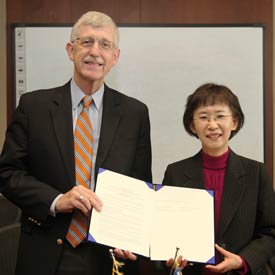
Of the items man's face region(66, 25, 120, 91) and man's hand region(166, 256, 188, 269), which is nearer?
man's hand region(166, 256, 188, 269)

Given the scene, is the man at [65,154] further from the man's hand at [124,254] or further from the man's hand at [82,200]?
the man's hand at [124,254]

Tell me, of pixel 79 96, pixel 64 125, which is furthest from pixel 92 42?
pixel 64 125

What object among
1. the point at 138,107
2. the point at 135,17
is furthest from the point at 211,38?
the point at 138,107

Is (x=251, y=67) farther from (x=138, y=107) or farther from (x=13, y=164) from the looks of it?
(x=13, y=164)

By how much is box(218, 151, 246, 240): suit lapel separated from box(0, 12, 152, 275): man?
0.39 m

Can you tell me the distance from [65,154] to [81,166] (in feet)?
0.26

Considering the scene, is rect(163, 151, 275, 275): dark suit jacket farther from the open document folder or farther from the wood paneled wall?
the wood paneled wall

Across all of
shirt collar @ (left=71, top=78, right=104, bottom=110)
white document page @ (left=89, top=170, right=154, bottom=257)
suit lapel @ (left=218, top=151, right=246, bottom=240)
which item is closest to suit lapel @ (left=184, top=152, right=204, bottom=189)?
suit lapel @ (left=218, top=151, right=246, bottom=240)

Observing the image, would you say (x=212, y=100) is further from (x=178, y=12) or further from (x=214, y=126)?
(x=178, y=12)

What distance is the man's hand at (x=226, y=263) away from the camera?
1.76 meters

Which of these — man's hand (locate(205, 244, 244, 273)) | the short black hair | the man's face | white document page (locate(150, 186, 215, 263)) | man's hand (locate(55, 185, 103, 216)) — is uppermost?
the man's face

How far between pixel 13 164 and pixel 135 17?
Result: 5.93ft

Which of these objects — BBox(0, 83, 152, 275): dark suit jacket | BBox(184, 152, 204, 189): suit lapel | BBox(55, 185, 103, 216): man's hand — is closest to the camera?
BBox(55, 185, 103, 216): man's hand

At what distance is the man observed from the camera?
1820 millimetres
